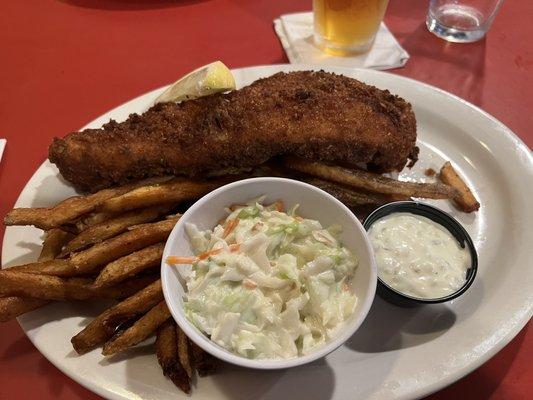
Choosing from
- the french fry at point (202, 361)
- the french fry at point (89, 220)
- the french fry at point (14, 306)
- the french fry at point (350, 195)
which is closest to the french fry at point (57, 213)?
the french fry at point (89, 220)

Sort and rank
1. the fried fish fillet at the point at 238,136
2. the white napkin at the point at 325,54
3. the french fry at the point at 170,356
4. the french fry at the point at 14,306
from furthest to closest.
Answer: the white napkin at the point at 325,54, the fried fish fillet at the point at 238,136, the french fry at the point at 14,306, the french fry at the point at 170,356

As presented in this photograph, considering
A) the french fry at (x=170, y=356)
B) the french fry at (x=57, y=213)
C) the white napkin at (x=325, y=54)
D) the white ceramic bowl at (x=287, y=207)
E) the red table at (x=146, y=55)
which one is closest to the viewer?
the white ceramic bowl at (x=287, y=207)

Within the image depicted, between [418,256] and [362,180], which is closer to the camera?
[418,256]

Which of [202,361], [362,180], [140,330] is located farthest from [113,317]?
[362,180]

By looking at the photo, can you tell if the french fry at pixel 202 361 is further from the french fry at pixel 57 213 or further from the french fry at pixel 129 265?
the french fry at pixel 57 213

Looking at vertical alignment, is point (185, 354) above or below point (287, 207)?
below

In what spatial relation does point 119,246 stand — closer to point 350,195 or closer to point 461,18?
point 350,195

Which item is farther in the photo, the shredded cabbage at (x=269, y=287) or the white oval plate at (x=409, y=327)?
the white oval plate at (x=409, y=327)

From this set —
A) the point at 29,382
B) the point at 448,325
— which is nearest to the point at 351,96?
the point at 448,325
